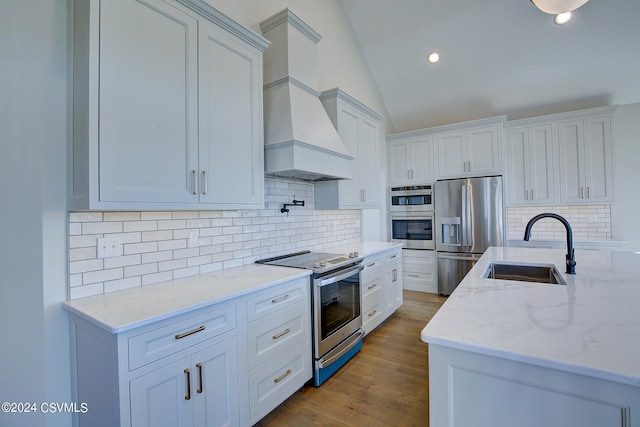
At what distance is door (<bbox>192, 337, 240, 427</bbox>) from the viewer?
1509mm

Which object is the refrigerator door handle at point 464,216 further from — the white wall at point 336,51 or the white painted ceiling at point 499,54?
the white painted ceiling at point 499,54

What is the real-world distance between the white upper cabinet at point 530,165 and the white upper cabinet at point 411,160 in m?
1.11

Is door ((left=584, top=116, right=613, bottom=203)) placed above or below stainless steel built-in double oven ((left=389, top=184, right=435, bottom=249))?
above

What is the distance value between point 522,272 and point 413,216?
2.65m

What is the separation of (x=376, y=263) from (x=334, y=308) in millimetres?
987

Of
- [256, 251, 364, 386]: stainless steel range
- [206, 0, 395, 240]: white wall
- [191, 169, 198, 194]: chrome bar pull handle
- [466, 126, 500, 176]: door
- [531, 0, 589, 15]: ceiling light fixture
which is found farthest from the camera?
[466, 126, 500, 176]: door

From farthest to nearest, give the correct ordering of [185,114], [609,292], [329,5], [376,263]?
1. [329,5]
2. [376,263]
3. [185,114]
4. [609,292]

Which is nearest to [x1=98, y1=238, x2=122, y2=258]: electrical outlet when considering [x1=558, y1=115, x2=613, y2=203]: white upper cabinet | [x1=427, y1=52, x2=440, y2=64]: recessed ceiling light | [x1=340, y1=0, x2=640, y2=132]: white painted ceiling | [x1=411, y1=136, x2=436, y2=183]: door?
[x1=340, y1=0, x2=640, y2=132]: white painted ceiling

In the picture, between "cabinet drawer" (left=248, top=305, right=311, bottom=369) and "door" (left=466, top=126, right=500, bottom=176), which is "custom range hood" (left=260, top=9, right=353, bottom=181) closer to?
"cabinet drawer" (left=248, top=305, right=311, bottom=369)

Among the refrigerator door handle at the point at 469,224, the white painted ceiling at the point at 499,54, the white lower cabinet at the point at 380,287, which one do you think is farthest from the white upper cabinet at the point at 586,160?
the white lower cabinet at the point at 380,287

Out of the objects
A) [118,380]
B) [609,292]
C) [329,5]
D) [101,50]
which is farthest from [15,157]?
[329,5]

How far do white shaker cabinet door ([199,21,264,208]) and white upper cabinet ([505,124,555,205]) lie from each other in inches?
148

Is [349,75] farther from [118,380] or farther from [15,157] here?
[118,380]

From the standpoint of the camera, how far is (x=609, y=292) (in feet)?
4.64
